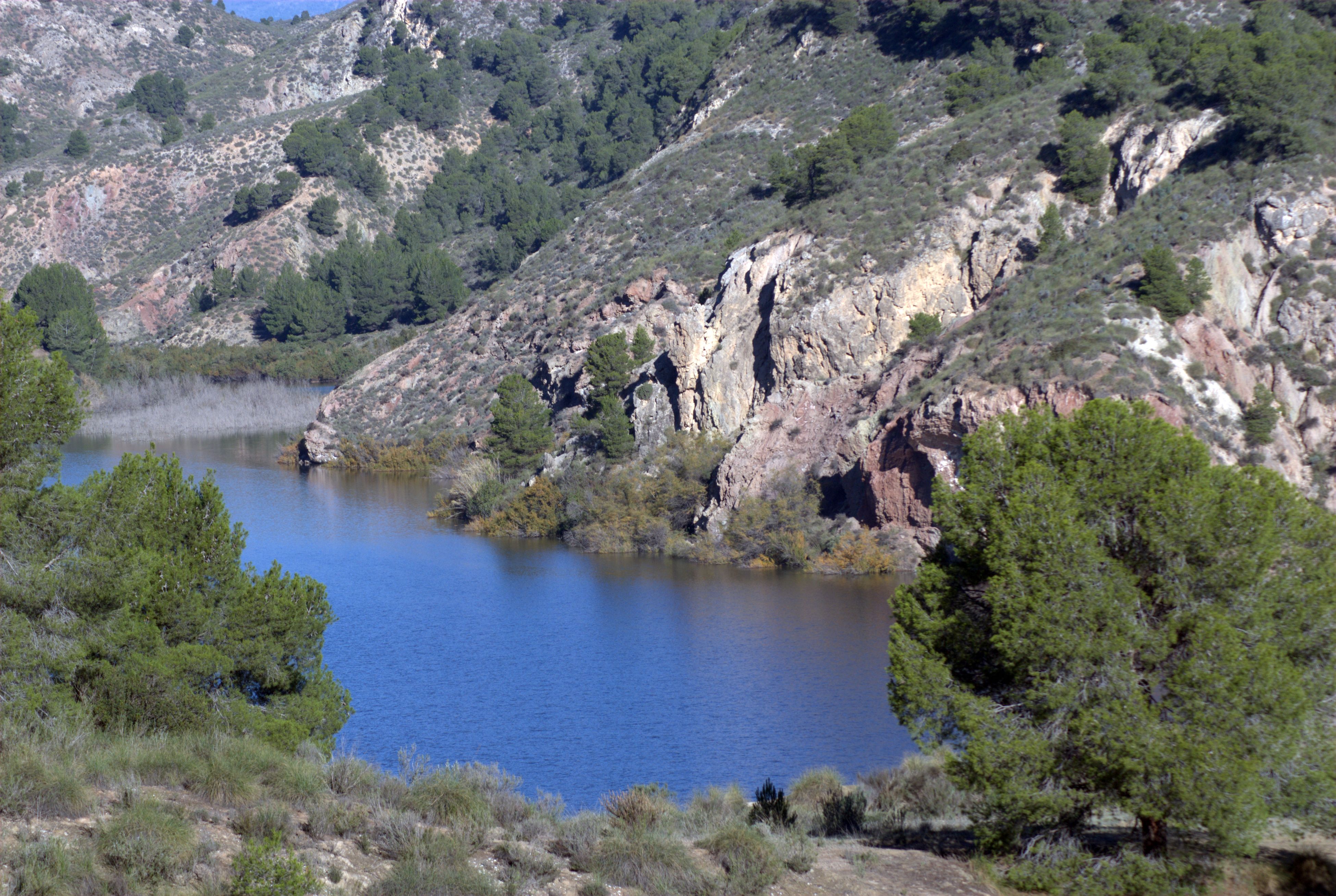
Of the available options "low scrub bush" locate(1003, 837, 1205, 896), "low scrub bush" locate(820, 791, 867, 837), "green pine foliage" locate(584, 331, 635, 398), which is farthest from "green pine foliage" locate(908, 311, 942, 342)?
"low scrub bush" locate(1003, 837, 1205, 896)

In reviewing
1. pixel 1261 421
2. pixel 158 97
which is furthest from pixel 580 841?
pixel 158 97

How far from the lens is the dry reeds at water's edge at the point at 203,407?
87.9 m

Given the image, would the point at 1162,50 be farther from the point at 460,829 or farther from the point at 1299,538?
the point at 460,829

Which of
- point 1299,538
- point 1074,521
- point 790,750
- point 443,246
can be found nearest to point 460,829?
point 1074,521

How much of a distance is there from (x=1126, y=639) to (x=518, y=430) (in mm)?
50871

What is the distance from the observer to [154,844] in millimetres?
10656

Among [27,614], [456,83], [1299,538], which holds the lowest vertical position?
[27,614]

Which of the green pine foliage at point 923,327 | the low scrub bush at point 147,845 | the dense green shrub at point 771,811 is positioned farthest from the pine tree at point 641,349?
the low scrub bush at point 147,845

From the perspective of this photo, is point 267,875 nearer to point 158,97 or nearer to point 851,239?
point 851,239

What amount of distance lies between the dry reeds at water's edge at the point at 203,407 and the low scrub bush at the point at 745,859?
7985 centimetres

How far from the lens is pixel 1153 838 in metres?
13.8

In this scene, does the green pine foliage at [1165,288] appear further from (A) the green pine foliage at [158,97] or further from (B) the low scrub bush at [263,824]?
(A) the green pine foliage at [158,97]

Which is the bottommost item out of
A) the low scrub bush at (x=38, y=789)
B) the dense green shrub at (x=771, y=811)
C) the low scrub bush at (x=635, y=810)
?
the dense green shrub at (x=771, y=811)

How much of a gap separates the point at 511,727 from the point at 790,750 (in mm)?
6881
